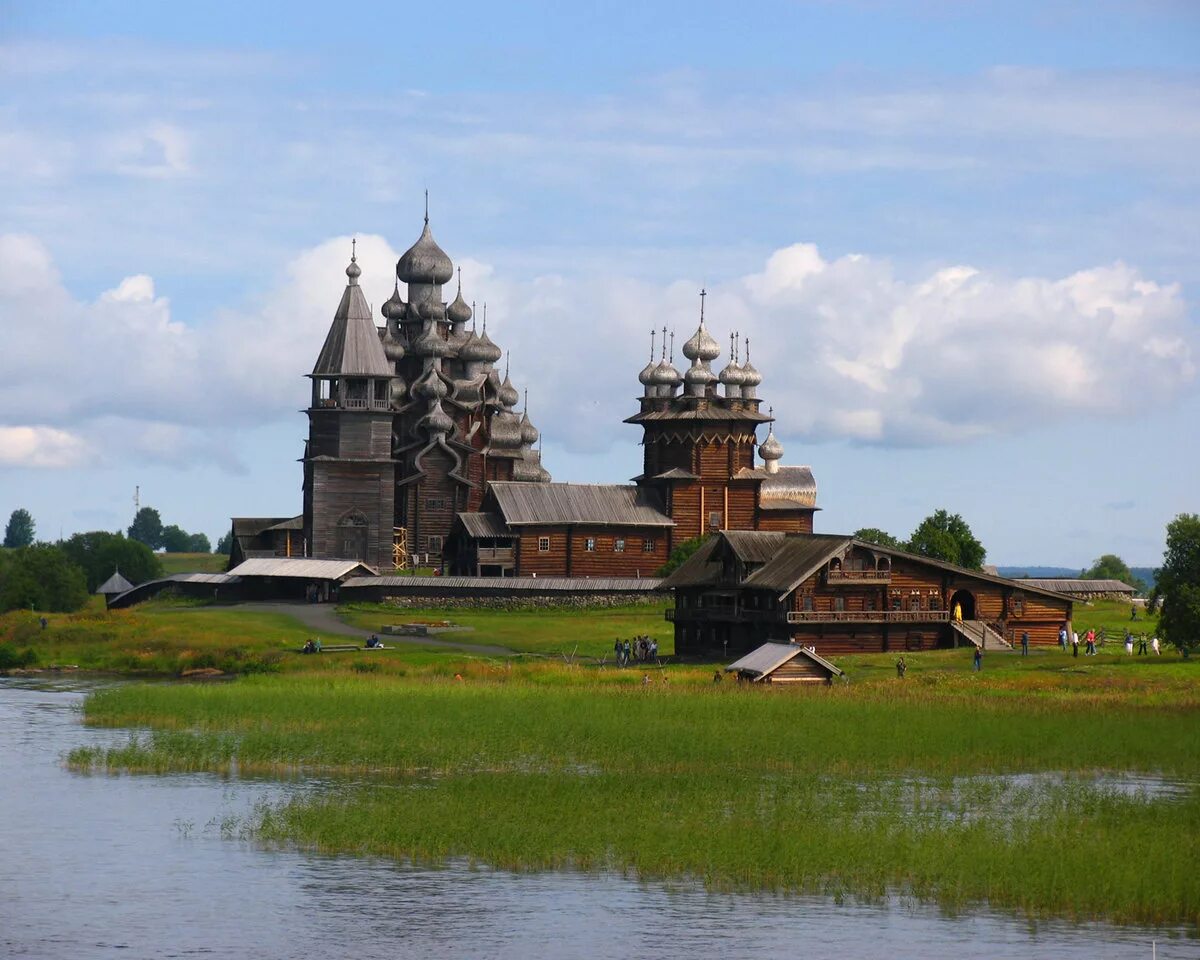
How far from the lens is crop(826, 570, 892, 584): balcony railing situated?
223 feet

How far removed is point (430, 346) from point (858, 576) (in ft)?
127

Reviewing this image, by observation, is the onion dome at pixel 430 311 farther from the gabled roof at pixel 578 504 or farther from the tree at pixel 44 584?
the tree at pixel 44 584

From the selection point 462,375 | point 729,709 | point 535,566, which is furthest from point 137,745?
point 462,375

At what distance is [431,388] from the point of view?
99.6 m

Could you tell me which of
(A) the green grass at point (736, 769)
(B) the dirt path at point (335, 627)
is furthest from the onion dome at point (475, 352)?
(A) the green grass at point (736, 769)

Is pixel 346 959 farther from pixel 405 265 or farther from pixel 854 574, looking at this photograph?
pixel 405 265

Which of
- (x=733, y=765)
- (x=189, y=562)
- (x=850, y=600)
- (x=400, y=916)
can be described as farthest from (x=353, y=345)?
(x=189, y=562)

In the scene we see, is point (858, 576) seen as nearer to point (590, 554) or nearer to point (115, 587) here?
point (590, 554)

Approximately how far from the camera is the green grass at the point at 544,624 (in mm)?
75250

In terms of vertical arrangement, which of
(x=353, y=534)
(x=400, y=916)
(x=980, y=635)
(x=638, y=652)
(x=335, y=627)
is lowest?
(x=400, y=916)

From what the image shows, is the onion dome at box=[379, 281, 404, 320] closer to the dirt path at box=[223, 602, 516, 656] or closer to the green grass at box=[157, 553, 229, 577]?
the dirt path at box=[223, 602, 516, 656]

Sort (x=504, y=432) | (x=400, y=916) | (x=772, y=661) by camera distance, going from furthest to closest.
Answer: (x=504, y=432) → (x=772, y=661) → (x=400, y=916)

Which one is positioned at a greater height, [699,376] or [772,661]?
[699,376]

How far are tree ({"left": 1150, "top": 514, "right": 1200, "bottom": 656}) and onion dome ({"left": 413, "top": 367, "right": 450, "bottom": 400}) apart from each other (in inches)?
1799
